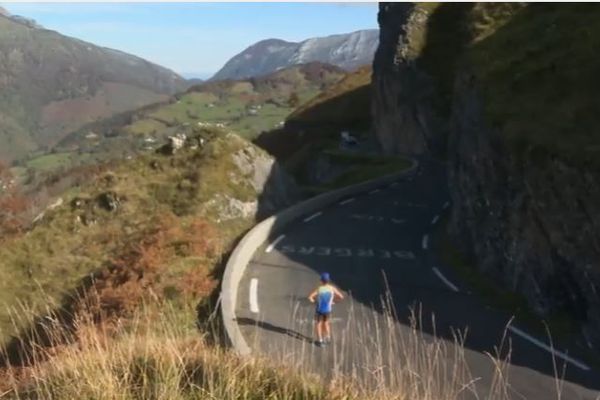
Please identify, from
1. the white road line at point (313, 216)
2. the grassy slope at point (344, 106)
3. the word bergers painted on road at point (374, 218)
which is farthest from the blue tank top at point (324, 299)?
the grassy slope at point (344, 106)

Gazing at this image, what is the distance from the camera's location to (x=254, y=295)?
1930cm

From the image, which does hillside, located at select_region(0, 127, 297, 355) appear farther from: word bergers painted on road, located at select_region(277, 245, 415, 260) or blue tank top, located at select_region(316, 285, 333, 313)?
blue tank top, located at select_region(316, 285, 333, 313)

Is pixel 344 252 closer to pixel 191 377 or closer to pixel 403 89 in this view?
pixel 191 377

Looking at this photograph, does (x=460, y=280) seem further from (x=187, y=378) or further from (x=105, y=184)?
(x=105, y=184)

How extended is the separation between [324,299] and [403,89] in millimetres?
49707

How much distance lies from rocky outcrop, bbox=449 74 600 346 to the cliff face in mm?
28

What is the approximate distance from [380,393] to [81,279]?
2027 centimetres

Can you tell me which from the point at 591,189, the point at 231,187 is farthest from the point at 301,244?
the point at 591,189

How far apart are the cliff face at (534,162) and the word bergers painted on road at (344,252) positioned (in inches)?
81.4

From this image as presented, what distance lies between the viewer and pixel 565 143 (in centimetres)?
1719

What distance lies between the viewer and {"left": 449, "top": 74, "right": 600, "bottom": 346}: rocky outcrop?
1515 centimetres

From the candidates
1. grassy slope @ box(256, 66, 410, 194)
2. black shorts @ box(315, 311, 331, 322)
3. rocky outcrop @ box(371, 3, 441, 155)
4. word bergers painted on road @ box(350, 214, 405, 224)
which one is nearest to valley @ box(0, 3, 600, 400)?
word bergers painted on road @ box(350, 214, 405, 224)

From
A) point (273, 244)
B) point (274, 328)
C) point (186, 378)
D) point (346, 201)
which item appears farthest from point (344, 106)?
point (186, 378)

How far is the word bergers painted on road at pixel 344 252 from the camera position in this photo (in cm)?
2448
